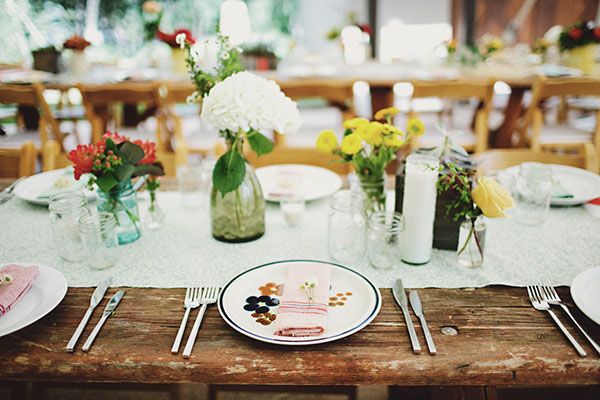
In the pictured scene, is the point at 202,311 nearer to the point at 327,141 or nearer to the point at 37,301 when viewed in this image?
the point at 37,301

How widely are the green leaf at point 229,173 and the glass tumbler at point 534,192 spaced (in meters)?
0.74

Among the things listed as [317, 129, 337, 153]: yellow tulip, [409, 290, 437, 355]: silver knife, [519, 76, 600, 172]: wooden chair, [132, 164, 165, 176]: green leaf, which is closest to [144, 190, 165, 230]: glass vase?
[132, 164, 165, 176]: green leaf

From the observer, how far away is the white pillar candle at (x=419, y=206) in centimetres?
90

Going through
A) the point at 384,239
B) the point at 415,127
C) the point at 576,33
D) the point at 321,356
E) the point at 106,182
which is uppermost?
the point at 576,33

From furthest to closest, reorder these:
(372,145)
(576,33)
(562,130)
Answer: (562,130) < (576,33) < (372,145)

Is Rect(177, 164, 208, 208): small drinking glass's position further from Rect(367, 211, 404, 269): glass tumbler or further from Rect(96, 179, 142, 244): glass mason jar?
Rect(367, 211, 404, 269): glass tumbler

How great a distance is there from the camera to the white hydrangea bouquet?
0.89 meters

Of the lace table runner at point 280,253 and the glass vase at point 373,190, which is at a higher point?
the glass vase at point 373,190

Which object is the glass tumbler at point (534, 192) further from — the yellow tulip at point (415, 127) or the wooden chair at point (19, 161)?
the wooden chair at point (19, 161)

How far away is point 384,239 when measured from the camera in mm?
932

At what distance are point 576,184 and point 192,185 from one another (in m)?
1.13

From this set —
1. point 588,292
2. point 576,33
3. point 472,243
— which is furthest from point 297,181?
point 576,33

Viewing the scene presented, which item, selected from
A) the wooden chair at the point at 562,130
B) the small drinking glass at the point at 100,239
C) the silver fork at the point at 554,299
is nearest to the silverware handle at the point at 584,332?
the silver fork at the point at 554,299

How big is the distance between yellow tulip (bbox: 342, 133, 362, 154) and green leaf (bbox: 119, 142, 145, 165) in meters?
0.46
